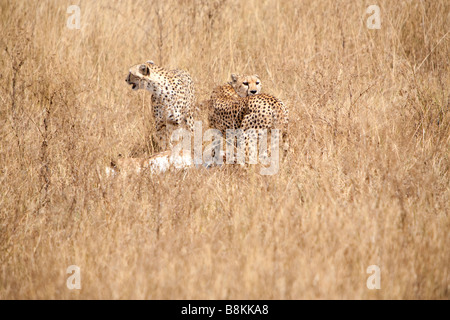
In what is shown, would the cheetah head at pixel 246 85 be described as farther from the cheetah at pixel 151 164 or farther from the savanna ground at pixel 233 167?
Answer: the cheetah at pixel 151 164

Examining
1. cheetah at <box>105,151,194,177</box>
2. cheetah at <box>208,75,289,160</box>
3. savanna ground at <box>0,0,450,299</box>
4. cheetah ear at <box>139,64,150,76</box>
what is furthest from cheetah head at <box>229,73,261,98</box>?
cheetah at <box>105,151,194,177</box>

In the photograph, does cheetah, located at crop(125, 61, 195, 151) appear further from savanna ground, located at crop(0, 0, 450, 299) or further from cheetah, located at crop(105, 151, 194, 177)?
cheetah, located at crop(105, 151, 194, 177)

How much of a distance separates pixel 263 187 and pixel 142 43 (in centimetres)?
313

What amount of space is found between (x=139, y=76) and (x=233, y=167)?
4.46 ft

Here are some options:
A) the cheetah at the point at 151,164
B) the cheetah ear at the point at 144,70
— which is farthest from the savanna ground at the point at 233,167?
the cheetah ear at the point at 144,70

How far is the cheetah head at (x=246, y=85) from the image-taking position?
5297 mm

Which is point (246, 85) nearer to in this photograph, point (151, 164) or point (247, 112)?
point (247, 112)

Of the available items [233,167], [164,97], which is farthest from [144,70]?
[233,167]

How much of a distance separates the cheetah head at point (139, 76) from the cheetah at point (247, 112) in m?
0.67

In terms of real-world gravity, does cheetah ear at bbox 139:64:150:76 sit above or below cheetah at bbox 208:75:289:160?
above

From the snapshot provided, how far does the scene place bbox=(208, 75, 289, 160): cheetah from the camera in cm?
463
